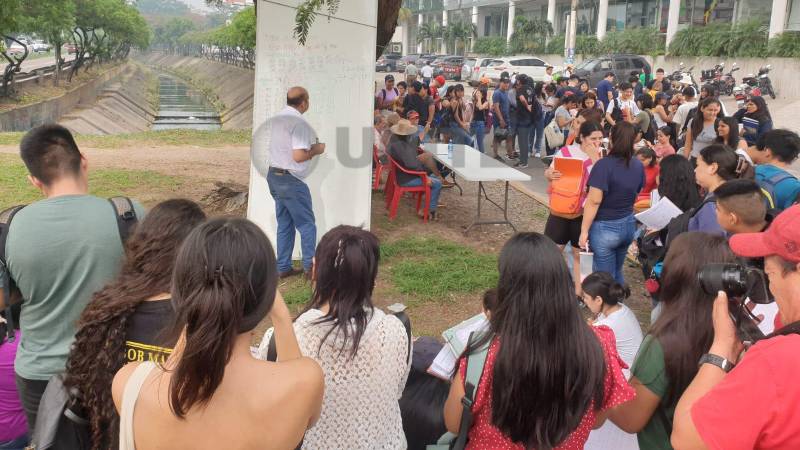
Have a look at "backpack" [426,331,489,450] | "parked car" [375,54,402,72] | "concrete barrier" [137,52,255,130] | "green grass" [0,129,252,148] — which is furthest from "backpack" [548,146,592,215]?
"parked car" [375,54,402,72]

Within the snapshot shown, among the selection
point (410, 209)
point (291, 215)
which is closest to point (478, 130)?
point (410, 209)

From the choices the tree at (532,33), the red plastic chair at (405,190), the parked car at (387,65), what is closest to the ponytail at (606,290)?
the red plastic chair at (405,190)

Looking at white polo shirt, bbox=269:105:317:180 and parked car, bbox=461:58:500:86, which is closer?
white polo shirt, bbox=269:105:317:180

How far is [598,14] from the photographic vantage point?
39.8 meters

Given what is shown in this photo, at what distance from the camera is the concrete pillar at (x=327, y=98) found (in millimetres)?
6164

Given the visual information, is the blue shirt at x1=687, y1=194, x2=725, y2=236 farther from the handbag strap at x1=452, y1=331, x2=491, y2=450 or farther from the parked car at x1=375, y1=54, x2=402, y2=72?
the parked car at x1=375, y1=54, x2=402, y2=72

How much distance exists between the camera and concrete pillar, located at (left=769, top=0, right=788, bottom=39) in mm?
26266

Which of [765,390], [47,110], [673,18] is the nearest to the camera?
[765,390]

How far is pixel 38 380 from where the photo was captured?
2420mm

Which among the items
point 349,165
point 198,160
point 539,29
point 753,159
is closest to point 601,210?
point 753,159

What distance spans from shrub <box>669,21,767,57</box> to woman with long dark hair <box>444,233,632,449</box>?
95.4ft

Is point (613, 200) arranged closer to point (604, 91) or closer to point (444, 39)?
point (604, 91)

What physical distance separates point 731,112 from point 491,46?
32.3 metres

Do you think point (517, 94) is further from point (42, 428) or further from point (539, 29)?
point (539, 29)
